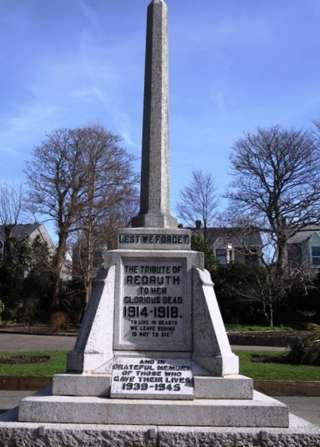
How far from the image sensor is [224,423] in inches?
232

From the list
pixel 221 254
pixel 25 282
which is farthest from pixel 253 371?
pixel 221 254

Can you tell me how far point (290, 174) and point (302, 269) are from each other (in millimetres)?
6691

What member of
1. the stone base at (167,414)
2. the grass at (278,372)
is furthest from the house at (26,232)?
the stone base at (167,414)

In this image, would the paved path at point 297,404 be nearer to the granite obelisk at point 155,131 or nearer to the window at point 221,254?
the granite obelisk at point 155,131

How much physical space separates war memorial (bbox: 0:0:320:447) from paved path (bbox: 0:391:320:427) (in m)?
2.64

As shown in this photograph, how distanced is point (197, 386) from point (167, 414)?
0.58 m

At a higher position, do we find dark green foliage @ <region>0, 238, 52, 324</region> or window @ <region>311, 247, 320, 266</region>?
window @ <region>311, 247, 320, 266</region>

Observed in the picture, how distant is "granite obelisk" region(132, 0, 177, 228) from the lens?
777cm

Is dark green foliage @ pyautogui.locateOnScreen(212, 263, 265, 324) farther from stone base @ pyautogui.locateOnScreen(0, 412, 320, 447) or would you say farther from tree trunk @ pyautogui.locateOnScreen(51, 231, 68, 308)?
stone base @ pyautogui.locateOnScreen(0, 412, 320, 447)

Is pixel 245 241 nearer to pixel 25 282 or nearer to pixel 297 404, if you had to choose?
pixel 25 282

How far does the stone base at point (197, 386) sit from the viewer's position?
6293 millimetres

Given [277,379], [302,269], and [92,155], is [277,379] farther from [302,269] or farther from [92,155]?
[92,155]

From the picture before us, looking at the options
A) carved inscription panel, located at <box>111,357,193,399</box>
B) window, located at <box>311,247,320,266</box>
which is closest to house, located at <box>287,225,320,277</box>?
window, located at <box>311,247,320,266</box>

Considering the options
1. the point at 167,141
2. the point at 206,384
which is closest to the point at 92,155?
the point at 167,141
